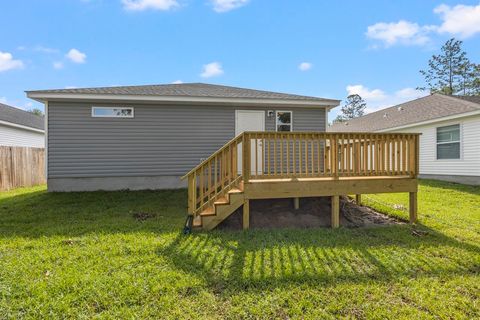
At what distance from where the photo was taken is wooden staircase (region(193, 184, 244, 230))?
4.61 meters

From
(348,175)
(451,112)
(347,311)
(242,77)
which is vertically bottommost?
(347,311)

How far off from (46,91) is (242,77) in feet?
37.8

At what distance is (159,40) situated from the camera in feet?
39.6

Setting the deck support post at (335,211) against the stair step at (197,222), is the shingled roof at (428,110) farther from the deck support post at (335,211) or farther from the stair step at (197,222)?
the stair step at (197,222)

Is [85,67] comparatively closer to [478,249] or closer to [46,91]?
[46,91]

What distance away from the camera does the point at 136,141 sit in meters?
8.16

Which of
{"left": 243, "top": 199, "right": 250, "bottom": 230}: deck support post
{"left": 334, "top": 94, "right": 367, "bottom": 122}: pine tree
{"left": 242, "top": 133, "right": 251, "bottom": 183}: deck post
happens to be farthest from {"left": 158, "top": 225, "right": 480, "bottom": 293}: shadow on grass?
{"left": 334, "top": 94, "right": 367, "bottom": 122}: pine tree

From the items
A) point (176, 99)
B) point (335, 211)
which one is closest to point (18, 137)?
point (176, 99)

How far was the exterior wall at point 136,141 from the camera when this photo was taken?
778 cm

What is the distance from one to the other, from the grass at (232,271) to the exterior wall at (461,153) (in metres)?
5.97

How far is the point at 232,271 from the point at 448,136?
38.3ft

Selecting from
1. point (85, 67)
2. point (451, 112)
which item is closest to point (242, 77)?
point (85, 67)

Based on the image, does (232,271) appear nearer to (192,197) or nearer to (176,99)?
(192,197)

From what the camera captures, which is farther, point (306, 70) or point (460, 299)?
point (306, 70)
